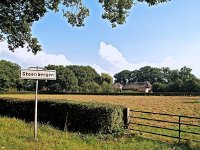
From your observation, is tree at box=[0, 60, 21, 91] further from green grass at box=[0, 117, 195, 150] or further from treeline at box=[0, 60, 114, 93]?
green grass at box=[0, 117, 195, 150]

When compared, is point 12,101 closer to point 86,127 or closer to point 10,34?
point 10,34

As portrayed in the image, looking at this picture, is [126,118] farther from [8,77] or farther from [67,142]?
[8,77]

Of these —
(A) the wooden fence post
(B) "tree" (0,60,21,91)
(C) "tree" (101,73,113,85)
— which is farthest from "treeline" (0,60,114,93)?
(A) the wooden fence post

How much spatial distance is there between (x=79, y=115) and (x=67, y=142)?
466 centimetres

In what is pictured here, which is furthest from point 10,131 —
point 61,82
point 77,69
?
point 77,69

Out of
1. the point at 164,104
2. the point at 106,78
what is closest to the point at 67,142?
the point at 164,104

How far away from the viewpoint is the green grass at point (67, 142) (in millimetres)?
12946

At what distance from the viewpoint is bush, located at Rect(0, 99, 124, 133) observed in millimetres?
17172

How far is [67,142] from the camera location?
14.0m

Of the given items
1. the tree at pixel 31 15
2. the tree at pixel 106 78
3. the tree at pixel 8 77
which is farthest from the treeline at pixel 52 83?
the tree at pixel 31 15

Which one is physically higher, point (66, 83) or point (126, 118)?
point (66, 83)

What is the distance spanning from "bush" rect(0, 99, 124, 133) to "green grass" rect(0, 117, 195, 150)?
3.32ft

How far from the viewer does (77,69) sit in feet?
606

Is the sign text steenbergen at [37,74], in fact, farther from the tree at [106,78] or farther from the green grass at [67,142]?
the tree at [106,78]
